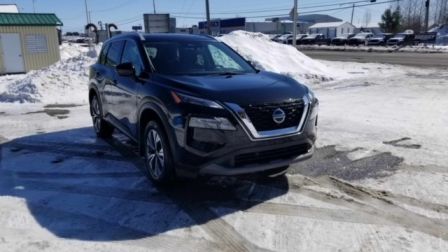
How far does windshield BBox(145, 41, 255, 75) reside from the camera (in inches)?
225

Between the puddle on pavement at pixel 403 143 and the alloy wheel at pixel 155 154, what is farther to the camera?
the puddle on pavement at pixel 403 143

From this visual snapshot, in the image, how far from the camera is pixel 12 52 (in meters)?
22.0

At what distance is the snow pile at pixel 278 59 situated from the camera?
16672 mm

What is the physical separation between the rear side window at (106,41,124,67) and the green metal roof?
55.0 ft

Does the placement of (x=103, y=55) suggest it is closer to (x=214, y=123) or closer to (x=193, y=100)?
(x=193, y=100)

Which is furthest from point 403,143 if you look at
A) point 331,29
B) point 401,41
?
point 331,29

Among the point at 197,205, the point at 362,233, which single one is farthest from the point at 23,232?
the point at 362,233

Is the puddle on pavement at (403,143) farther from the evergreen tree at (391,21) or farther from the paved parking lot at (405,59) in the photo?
the evergreen tree at (391,21)

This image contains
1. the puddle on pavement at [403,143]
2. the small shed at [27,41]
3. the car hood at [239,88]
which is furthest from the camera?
the small shed at [27,41]

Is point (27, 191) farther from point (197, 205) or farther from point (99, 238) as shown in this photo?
point (197, 205)

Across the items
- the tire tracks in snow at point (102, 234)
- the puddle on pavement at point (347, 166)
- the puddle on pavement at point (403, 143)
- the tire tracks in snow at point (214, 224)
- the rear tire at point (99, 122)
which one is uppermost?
the rear tire at point (99, 122)

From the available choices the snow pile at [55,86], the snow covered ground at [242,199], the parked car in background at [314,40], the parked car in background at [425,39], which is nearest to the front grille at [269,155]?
the snow covered ground at [242,199]

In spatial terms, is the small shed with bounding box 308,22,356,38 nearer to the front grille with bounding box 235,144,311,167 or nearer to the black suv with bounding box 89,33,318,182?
the black suv with bounding box 89,33,318,182

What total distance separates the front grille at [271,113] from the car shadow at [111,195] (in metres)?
0.86
